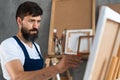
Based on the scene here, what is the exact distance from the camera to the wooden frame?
3.40 metres

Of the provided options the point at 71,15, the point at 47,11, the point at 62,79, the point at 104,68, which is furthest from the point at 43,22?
the point at 104,68

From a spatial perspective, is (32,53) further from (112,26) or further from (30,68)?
(112,26)

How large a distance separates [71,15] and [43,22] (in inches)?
17.2

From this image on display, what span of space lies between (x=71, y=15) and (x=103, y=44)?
267 centimetres

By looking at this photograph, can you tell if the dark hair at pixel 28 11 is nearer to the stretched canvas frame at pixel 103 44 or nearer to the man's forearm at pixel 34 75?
the man's forearm at pixel 34 75

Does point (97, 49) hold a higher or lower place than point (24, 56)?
higher

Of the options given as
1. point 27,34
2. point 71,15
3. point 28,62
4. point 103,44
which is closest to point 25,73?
point 28,62

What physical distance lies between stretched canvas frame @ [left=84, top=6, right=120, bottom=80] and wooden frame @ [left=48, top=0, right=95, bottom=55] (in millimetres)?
2406

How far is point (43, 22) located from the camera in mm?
3676

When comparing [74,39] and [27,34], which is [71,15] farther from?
[27,34]

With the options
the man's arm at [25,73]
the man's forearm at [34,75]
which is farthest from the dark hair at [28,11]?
the man's forearm at [34,75]

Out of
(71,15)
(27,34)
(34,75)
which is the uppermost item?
(71,15)

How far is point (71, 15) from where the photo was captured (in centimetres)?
349

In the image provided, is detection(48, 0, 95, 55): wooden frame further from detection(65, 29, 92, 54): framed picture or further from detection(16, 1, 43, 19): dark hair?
detection(16, 1, 43, 19): dark hair
